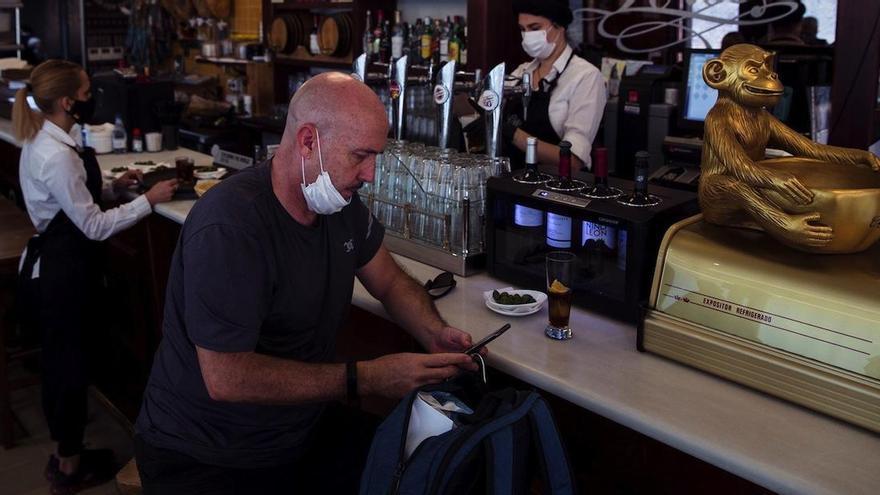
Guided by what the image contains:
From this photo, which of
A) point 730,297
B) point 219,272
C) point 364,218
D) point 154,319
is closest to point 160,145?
point 154,319

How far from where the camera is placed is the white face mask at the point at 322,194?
1.93 m

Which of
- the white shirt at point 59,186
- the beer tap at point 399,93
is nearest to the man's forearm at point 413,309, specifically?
the beer tap at point 399,93

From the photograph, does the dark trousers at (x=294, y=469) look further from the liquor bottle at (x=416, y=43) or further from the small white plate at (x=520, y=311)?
the liquor bottle at (x=416, y=43)

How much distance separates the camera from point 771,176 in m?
1.83

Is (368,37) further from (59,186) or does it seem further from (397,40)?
(59,186)

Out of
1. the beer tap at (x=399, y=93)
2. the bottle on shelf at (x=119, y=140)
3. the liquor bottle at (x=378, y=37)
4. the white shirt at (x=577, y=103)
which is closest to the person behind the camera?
the beer tap at (x=399, y=93)

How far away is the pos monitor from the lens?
4695mm

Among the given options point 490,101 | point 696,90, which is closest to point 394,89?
point 490,101

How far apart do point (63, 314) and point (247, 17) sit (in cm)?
576

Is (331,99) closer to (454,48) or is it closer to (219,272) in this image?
(219,272)

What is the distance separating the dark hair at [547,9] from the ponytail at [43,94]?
1.95 metres

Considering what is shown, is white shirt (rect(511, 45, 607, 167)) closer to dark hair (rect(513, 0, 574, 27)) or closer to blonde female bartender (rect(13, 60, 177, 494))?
dark hair (rect(513, 0, 574, 27))

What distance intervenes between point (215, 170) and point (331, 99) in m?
2.47

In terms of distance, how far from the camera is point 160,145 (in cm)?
511
